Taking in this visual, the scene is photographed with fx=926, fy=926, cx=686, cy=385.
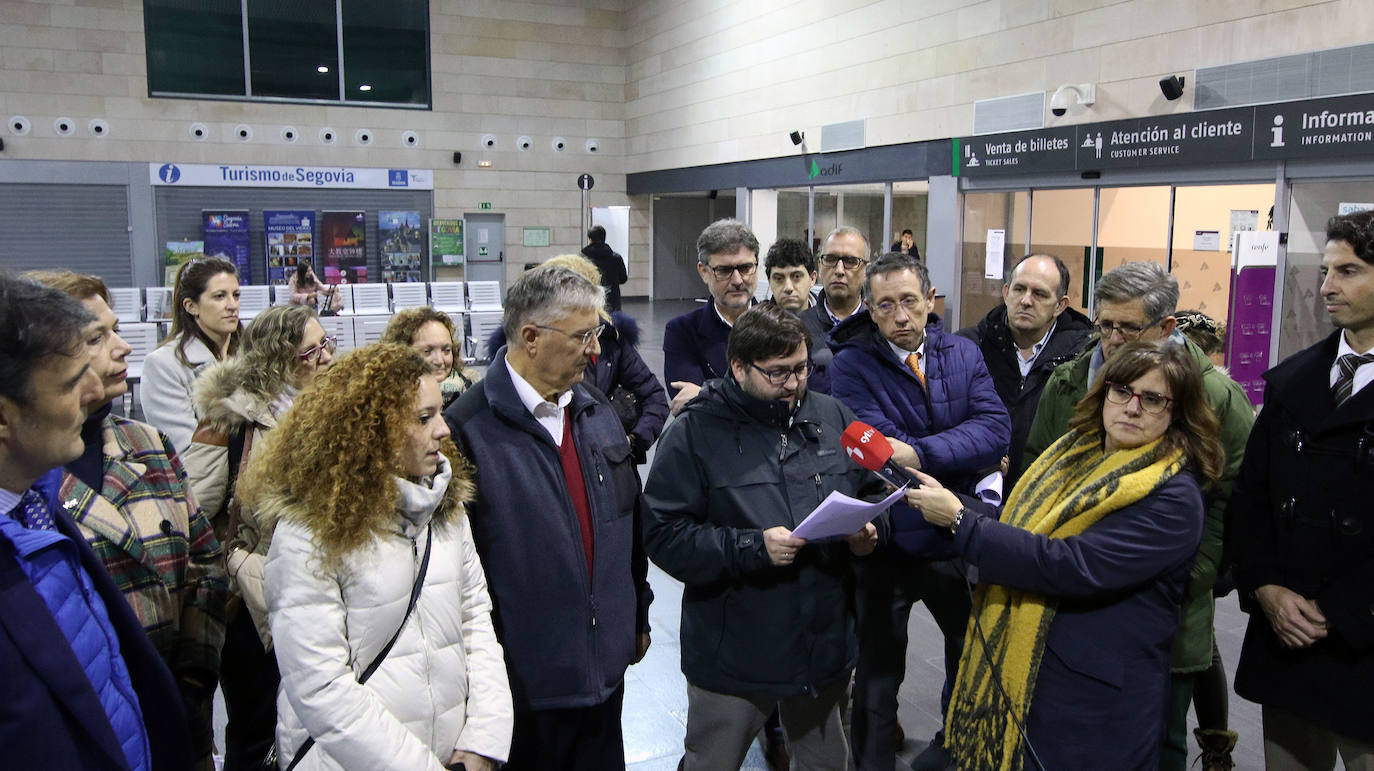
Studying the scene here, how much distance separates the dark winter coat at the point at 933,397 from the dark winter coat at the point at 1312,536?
0.73 metres

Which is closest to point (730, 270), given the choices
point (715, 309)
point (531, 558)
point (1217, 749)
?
point (715, 309)

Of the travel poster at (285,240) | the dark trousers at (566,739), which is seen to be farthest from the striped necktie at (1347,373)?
the travel poster at (285,240)

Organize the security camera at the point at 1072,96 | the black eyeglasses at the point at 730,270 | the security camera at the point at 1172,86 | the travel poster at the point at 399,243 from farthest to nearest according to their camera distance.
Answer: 1. the travel poster at the point at 399,243
2. the security camera at the point at 1072,96
3. the security camera at the point at 1172,86
4. the black eyeglasses at the point at 730,270

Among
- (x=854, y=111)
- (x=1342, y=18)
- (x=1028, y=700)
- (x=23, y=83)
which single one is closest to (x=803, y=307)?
(x=1028, y=700)

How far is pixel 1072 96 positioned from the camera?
388 inches

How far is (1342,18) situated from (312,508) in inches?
346

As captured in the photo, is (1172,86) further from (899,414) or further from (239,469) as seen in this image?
(239,469)

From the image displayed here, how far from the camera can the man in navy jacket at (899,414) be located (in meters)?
3.04

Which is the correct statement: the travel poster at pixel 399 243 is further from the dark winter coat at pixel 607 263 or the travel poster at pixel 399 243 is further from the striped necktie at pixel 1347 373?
the striped necktie at pixel 1347 373

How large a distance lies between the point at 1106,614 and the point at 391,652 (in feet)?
5.55

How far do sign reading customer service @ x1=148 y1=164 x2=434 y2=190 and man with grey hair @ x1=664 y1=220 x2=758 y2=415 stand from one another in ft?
53.8

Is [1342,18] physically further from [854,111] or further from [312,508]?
[312,508]

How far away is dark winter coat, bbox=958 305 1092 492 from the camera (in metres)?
3.74

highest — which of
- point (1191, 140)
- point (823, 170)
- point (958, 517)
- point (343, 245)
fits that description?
point (823, 170)
